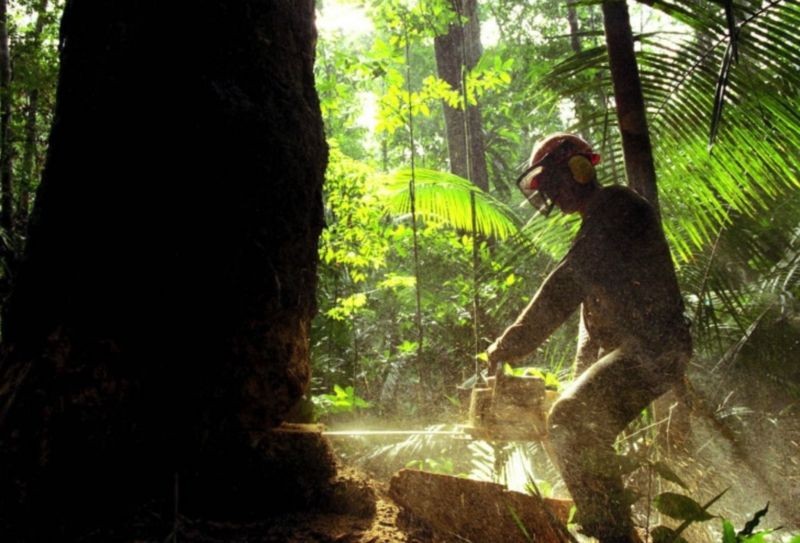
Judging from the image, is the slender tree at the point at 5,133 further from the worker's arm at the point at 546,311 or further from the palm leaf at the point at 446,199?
the worker's arm at the point at 546,311

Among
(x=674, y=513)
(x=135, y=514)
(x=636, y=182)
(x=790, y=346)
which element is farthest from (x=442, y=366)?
(x=135, y=514)

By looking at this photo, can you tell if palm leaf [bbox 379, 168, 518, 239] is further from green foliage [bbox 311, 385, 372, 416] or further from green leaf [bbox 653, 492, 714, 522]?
green leaf [bbox 653, 492, 714, 522]

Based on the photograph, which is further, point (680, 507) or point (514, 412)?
point (514, 412)

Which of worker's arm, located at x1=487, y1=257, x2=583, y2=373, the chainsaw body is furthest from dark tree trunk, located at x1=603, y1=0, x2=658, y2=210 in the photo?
the chainsaw body

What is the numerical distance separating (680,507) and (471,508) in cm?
81

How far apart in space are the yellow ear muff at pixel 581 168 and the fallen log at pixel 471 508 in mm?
1692

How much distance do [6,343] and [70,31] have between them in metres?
1.22

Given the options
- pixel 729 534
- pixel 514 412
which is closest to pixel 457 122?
pixel 514 412

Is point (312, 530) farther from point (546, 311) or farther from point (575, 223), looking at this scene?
point (575, 223)

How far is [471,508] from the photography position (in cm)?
217

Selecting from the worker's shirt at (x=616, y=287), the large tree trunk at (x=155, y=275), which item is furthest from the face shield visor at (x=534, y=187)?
the large tree trunk at (x=155, y=275)

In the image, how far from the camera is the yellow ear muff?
2787 mm

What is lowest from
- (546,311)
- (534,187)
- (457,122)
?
(546,311)

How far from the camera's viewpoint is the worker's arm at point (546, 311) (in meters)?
2.61
